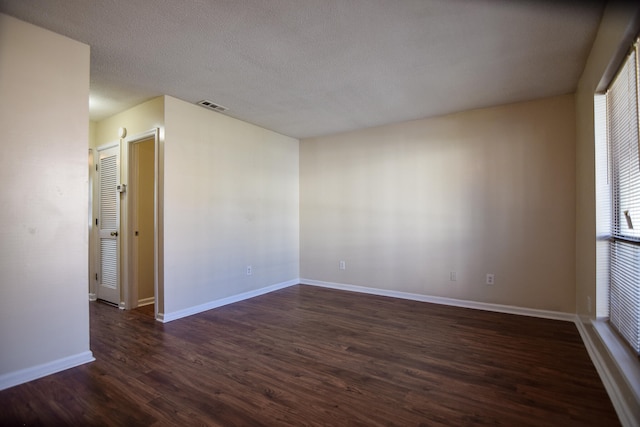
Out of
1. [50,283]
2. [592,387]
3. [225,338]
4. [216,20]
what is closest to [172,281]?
[225,338]

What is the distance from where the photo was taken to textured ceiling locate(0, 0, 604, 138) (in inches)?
78.2

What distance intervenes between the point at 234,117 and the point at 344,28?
2.41m

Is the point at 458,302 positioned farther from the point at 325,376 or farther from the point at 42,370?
the point at 42,370

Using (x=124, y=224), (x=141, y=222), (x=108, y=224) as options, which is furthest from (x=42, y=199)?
(x=108, y=224)

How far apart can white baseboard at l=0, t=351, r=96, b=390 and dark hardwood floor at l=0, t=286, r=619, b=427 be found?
64 mm

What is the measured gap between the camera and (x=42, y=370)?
221 centimetres

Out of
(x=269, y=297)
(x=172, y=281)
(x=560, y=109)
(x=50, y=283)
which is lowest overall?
(x=269, y=297)

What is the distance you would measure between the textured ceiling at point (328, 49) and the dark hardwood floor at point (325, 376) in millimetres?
2492

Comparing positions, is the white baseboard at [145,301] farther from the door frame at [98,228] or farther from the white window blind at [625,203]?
the white window blind at [625,203]

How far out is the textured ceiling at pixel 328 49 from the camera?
6.52 ft

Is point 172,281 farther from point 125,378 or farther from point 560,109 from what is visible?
point 560,109

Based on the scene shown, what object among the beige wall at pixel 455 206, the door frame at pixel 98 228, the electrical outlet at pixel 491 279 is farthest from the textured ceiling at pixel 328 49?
the electrical outlet at pixel 491 279

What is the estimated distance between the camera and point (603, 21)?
202 cm

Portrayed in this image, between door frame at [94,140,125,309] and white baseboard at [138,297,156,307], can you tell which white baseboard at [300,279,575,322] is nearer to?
white baseboard at [138,297,156,307]
